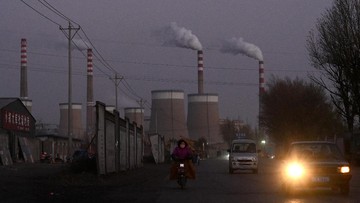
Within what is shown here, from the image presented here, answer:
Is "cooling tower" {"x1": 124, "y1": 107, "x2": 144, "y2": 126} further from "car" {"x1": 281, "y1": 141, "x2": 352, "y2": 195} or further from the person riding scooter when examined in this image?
"car" {"x1": 281, "y1": 141, "x2": 352, "y2": 195}

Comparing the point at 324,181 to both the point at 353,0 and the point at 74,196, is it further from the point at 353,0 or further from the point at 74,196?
the point at 353,0

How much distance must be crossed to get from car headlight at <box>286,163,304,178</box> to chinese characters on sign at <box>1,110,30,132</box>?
4681cm

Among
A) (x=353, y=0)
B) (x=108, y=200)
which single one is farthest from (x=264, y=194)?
(x=353, y=0)

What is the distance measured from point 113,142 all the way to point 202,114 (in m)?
74.3

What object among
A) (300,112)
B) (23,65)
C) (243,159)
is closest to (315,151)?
(243,159)

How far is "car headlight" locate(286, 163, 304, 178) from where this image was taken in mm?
20438

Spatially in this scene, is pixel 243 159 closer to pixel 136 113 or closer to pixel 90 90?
pixel 90 90

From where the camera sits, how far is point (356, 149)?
55.0m

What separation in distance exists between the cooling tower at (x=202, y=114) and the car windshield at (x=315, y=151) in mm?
82588

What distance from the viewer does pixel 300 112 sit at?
84188 millimetres

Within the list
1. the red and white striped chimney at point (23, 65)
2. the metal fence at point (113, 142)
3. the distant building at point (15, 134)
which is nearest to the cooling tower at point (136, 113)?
the red and white striped chimney at point (23, 65)

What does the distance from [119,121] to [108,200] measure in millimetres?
17566

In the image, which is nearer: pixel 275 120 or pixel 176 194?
pixel 176 194

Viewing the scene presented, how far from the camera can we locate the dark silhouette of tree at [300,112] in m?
83.1
